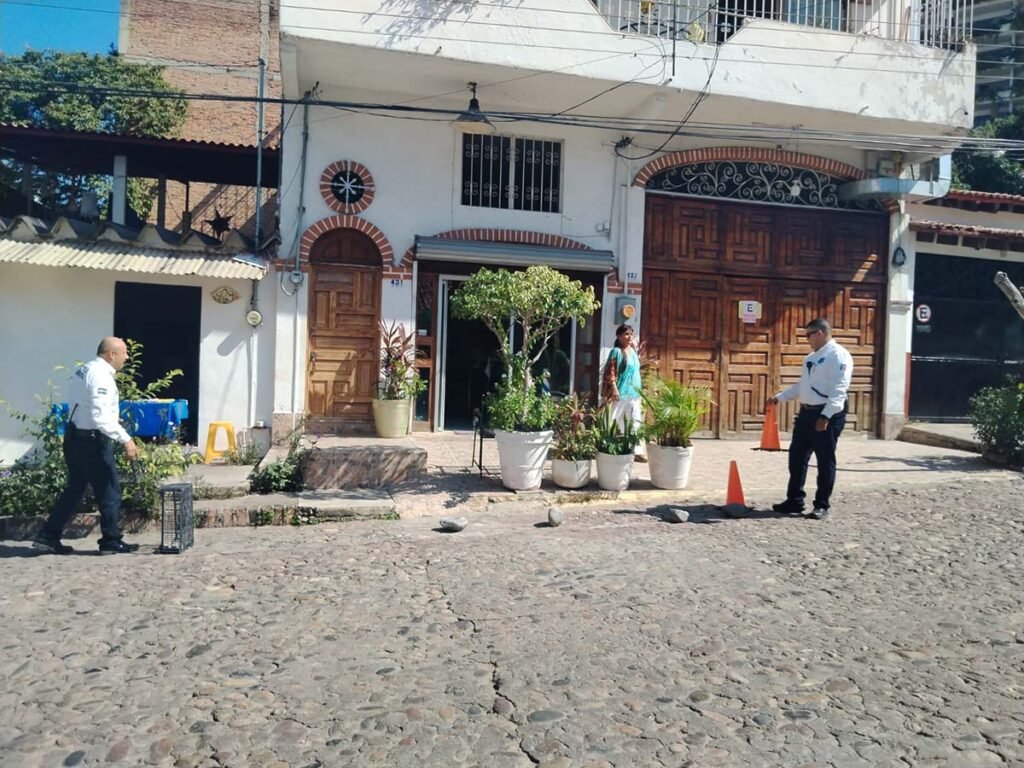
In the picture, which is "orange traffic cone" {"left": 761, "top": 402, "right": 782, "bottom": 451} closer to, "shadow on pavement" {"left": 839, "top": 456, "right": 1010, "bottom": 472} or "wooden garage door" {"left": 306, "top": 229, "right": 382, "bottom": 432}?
"shadow on pavement" {"left": 839, "top": 456, "right": 1010, "bottom": 472}

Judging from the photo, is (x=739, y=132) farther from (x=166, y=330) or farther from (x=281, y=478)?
(x=166, y=330)

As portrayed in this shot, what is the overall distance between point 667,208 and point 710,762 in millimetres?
10341

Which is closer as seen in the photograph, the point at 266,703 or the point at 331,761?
the point at 331,761

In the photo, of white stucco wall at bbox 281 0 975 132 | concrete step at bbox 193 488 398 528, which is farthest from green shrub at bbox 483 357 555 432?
white stucco wall at bbox 281 0 975 132

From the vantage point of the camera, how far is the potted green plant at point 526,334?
327 inches

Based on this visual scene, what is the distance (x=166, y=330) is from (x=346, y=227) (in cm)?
276

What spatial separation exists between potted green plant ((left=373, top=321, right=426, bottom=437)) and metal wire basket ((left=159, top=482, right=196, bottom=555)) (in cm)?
449

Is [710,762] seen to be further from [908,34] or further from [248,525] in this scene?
[908,34]

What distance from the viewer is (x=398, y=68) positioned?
35.6 feet

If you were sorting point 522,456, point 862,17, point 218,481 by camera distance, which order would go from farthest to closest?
1. point 862,17
2. point 218,481
3. point 522,456

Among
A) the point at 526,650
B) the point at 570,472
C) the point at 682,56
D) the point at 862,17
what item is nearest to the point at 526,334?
the point at 570,472

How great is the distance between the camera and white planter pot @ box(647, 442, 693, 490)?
8742 mm

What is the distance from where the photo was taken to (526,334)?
877cm

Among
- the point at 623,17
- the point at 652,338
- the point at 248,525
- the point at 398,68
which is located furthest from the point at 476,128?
the point at 248,525
